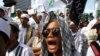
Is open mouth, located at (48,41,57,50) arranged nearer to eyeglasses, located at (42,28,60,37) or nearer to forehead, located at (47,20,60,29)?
eyeglasses, located at (42,28,60,37)

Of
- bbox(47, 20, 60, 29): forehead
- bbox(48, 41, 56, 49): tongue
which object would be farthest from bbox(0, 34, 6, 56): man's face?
bbox(47, 20, 60, 29): forehead

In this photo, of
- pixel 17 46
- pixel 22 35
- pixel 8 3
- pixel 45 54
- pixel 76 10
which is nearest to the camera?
pixel 45 54

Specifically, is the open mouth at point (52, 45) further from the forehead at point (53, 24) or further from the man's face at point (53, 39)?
the forehead at point (53, 24)

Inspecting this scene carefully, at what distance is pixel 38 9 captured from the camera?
12.8 metres

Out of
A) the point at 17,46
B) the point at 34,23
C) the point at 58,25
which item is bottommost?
the point at 34,23

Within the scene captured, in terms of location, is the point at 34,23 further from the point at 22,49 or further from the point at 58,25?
the point at 58,25

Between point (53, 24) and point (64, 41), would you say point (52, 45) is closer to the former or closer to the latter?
point (64, 41)

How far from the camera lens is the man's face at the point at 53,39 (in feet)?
16.1

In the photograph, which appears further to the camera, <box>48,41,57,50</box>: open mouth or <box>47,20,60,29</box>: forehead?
<box>47,20,60,29</box>: forehead

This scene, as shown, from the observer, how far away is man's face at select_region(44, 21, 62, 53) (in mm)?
4920

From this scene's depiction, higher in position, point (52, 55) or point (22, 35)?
point (52, 55)

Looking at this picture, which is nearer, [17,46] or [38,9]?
[17,46]

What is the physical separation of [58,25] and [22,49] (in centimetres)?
111

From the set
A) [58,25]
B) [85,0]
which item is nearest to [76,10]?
[85,0]
